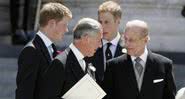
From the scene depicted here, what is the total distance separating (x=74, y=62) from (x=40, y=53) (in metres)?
0.29

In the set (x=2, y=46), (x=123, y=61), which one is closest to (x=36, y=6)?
(x=2, y=46)

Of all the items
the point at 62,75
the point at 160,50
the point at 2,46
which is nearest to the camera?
the point at 62,75

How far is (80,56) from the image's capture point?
3648mm

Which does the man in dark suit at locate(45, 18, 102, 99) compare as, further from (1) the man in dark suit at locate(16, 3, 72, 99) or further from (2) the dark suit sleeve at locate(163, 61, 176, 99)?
(2) the dark suit sleeve at locate(163, 61, 176, 99)

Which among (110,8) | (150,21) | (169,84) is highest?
(110,8)

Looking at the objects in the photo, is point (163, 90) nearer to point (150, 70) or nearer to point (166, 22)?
point (150, 70)

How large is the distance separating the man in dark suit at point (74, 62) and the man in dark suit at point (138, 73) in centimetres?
31

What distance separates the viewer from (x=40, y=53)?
3830 mm

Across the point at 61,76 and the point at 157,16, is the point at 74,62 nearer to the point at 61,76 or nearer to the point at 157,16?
the point at 61,76

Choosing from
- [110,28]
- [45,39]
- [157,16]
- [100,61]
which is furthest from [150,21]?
[45,39]

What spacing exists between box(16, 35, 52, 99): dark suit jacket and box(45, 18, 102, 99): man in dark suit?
0.13 m

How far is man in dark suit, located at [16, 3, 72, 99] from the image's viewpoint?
3715 millimetres

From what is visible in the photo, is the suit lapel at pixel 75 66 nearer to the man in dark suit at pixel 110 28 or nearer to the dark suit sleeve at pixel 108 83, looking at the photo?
the dark suit sleeve at pixel 108 83

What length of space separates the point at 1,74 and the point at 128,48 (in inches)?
189
